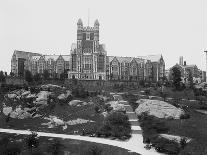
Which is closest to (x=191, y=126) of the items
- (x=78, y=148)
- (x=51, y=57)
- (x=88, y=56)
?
(x=78, y=148)

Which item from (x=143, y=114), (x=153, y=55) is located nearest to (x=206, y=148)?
(x=143, y=114)

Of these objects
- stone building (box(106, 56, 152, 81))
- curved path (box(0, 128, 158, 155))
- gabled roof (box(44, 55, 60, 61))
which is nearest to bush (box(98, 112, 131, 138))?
curved path (box(0, 128, 158, 155))

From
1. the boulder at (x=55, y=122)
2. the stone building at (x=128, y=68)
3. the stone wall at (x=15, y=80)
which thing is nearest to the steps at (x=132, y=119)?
the boulder at (x=55, y=122)

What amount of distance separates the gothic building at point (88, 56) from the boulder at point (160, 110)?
58363 mm

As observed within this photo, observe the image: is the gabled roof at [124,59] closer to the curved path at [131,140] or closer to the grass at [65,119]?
the grass at [65,119]

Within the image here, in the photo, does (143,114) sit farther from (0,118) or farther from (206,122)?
(0,118)

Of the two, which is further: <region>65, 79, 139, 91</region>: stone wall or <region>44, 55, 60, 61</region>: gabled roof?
<region>44, 55, 60, 61</region>: gabled roof

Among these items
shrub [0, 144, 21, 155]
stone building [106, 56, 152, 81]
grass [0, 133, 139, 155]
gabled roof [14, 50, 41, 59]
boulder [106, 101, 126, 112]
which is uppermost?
gabled roof [14, 50, 41, 59]

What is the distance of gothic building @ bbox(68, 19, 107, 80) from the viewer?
120688 mm

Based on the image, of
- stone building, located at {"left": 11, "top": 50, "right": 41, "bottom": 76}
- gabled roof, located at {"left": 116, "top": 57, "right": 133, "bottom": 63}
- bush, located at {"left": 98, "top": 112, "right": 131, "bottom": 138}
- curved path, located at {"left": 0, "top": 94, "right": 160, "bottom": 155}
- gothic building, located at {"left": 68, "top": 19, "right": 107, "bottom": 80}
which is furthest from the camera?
gabled roof, located at {"left": 116, "top": 57, "right": 133, "bottom": 63}

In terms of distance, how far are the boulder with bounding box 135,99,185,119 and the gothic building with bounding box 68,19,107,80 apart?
5836 cm

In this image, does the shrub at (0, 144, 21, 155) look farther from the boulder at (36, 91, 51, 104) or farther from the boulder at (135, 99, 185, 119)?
the boulder at (36, 91, 51, 104)

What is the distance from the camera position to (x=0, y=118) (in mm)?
62844

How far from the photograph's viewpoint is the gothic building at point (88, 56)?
121 metres
